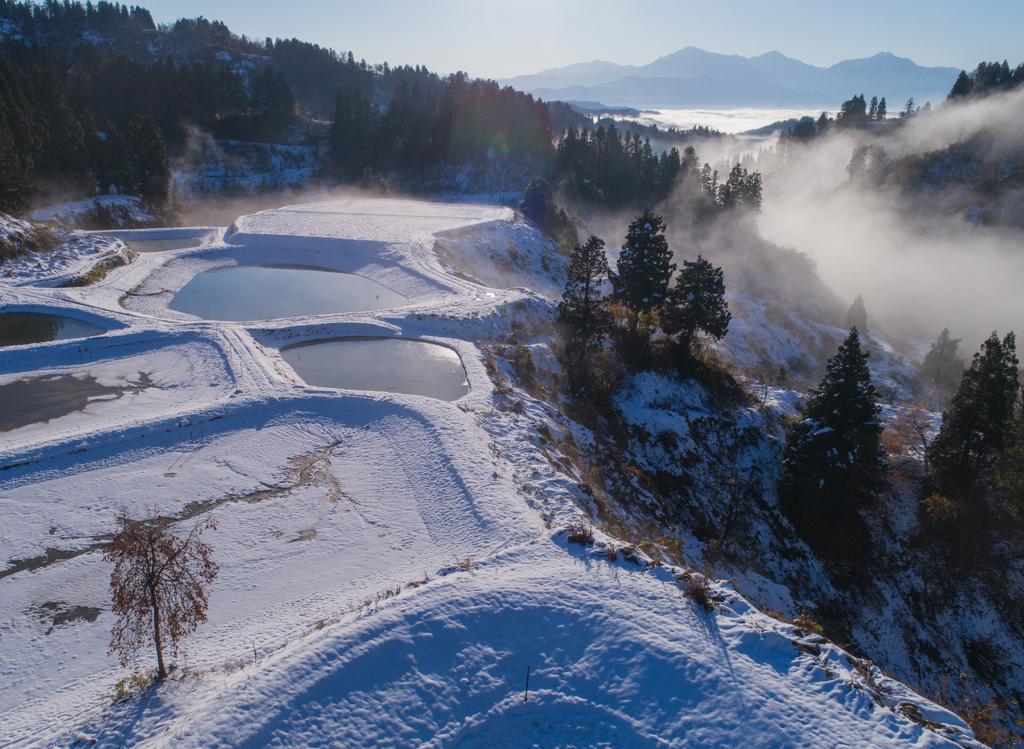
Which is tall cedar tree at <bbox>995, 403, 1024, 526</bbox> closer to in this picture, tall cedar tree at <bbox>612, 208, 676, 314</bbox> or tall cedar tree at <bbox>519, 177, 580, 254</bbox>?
tall cedar tree at <bbox>612, 208, 676, 314</bbox>

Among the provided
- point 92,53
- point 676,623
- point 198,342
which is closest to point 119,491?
point 198,342

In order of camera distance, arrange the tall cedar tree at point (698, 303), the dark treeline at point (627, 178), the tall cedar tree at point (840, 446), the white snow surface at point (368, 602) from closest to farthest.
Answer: the white snow surface at point (368, 602)
the tall cedar tree at point (840, 446)
the tall cedar tree at point (698, 303)
the dark treeline at point (627, 178)

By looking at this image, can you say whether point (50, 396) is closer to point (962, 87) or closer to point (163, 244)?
point (163, 244)

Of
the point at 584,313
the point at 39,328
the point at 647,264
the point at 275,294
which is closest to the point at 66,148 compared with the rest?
the point at 275,294

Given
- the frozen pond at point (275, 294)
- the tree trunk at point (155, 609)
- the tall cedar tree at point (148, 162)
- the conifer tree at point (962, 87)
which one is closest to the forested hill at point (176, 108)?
the tall cedar tree at point (148, 162)

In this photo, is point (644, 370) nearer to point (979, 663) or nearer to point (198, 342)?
point (979, 663)

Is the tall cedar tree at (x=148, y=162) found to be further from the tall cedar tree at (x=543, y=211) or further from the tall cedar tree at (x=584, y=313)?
the tall cedar tree at (x=584, y=313)
